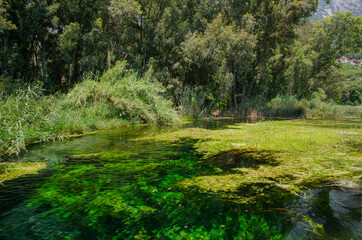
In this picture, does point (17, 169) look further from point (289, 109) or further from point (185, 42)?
point (289, 109)

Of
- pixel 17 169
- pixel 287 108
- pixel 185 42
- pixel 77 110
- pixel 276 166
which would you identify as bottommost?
pixel 276 166

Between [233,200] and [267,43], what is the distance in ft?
83.4

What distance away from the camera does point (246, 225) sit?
6.32ft

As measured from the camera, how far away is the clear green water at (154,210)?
1.84 meters

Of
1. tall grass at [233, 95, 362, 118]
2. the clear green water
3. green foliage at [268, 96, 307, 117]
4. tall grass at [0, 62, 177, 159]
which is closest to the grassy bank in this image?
the clear green water

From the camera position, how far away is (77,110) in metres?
9.85

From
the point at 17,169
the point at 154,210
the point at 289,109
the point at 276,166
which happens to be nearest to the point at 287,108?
the point at 289,109

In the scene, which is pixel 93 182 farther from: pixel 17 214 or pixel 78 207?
pixel 17 214

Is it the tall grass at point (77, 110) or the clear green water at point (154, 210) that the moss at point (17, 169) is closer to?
the clear green water at point (154, 210)

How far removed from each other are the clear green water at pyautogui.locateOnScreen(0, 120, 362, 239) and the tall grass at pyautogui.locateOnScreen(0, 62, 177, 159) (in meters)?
2.23

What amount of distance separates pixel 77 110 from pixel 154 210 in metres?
8.92

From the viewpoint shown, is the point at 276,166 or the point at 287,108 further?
the point at 287,108

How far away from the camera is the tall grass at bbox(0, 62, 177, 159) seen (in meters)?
4.99

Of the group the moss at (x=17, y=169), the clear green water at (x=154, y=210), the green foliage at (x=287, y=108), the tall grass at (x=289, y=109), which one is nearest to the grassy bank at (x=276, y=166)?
the clear green water at (x=154, y=210)
